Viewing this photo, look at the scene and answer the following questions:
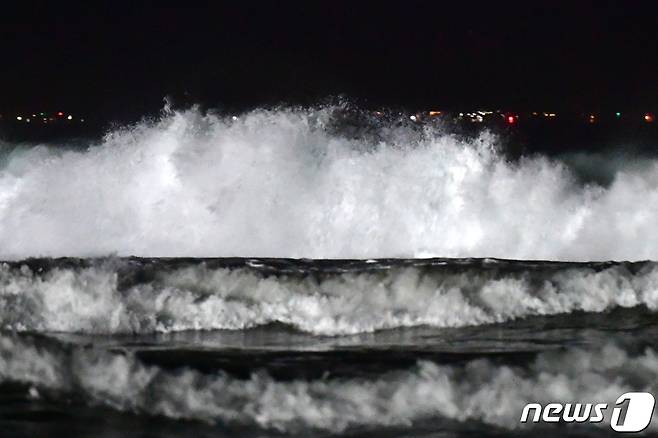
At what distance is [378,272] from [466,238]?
6.12m

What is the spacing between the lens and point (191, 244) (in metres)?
19.4

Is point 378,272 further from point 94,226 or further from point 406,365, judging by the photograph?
point 94,226

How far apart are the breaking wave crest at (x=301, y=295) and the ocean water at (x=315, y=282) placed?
1.3 inches

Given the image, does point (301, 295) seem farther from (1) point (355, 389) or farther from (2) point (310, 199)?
(2) point (310, 199)

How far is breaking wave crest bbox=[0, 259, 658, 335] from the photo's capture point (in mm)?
12461

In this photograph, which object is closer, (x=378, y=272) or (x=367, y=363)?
(x=367, y=363)

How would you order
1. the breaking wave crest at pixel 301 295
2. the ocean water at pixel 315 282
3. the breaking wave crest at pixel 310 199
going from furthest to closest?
the breaking wave crest at pixel 310 199, the breaking wave crest at pixel 301 295, the ocean water at pixel 315 282

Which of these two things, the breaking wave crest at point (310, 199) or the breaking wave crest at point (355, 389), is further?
the breaking wave crest at point (310, 199)

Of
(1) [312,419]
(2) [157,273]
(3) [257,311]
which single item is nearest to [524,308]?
(3) [257,311]
